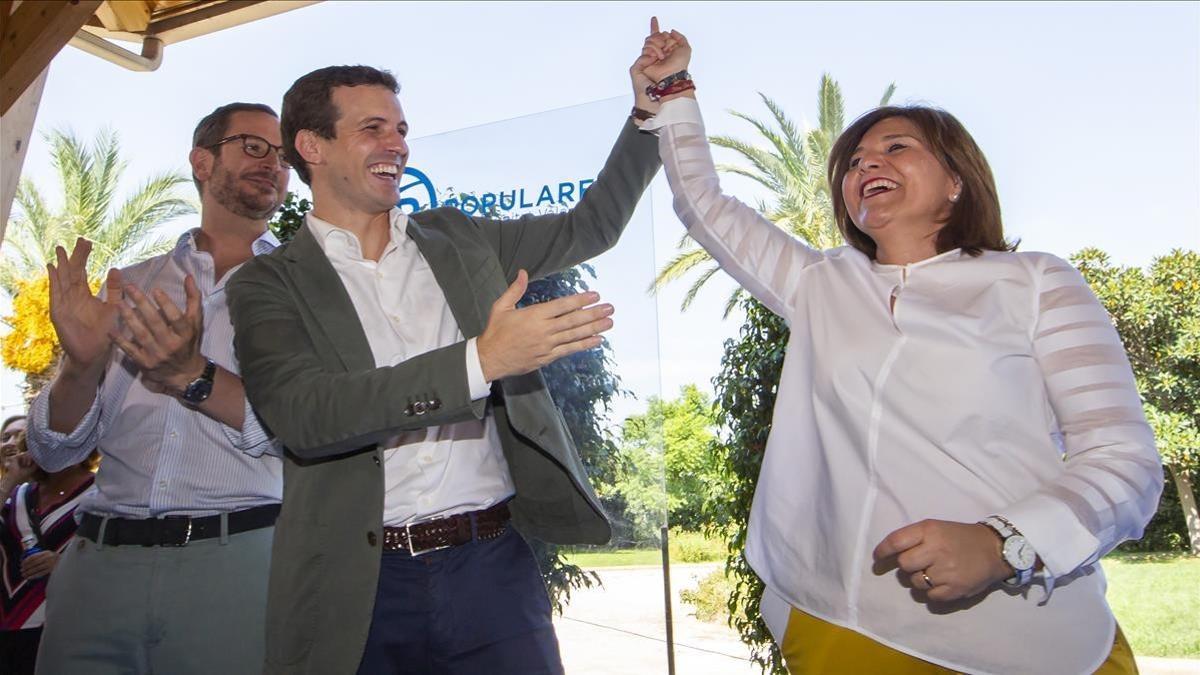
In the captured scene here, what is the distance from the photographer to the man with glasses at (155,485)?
254cm

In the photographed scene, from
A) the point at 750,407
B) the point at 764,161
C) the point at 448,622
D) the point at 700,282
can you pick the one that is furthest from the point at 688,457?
the point at 448,622

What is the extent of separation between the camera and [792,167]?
1399 cm

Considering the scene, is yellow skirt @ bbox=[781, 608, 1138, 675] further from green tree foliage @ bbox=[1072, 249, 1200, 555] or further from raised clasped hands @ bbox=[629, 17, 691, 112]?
green tree foliage @ bbox=[1072, 249, 1200, 555]

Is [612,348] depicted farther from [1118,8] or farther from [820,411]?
[1118,8]

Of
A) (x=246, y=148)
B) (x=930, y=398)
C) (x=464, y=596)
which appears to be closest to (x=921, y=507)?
(x=930, y=398)

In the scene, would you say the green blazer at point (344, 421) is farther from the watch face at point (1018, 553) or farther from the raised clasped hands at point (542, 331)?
the watch face at point (1018, 553)

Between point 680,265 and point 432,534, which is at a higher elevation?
point 680,265

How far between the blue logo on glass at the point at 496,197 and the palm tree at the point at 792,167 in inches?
344

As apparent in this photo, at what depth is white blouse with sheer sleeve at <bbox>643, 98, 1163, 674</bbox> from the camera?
1612 mm

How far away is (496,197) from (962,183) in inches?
111

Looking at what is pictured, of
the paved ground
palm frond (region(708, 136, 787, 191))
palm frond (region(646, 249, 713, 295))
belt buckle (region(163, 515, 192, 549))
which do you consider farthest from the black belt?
palm frond (region(708, 136, 787, 191))

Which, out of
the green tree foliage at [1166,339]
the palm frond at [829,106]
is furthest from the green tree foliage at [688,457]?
the green tree foliage at [1166,339]

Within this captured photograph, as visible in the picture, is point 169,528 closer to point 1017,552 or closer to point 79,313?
point 79,313

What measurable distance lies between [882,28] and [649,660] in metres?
17.5
